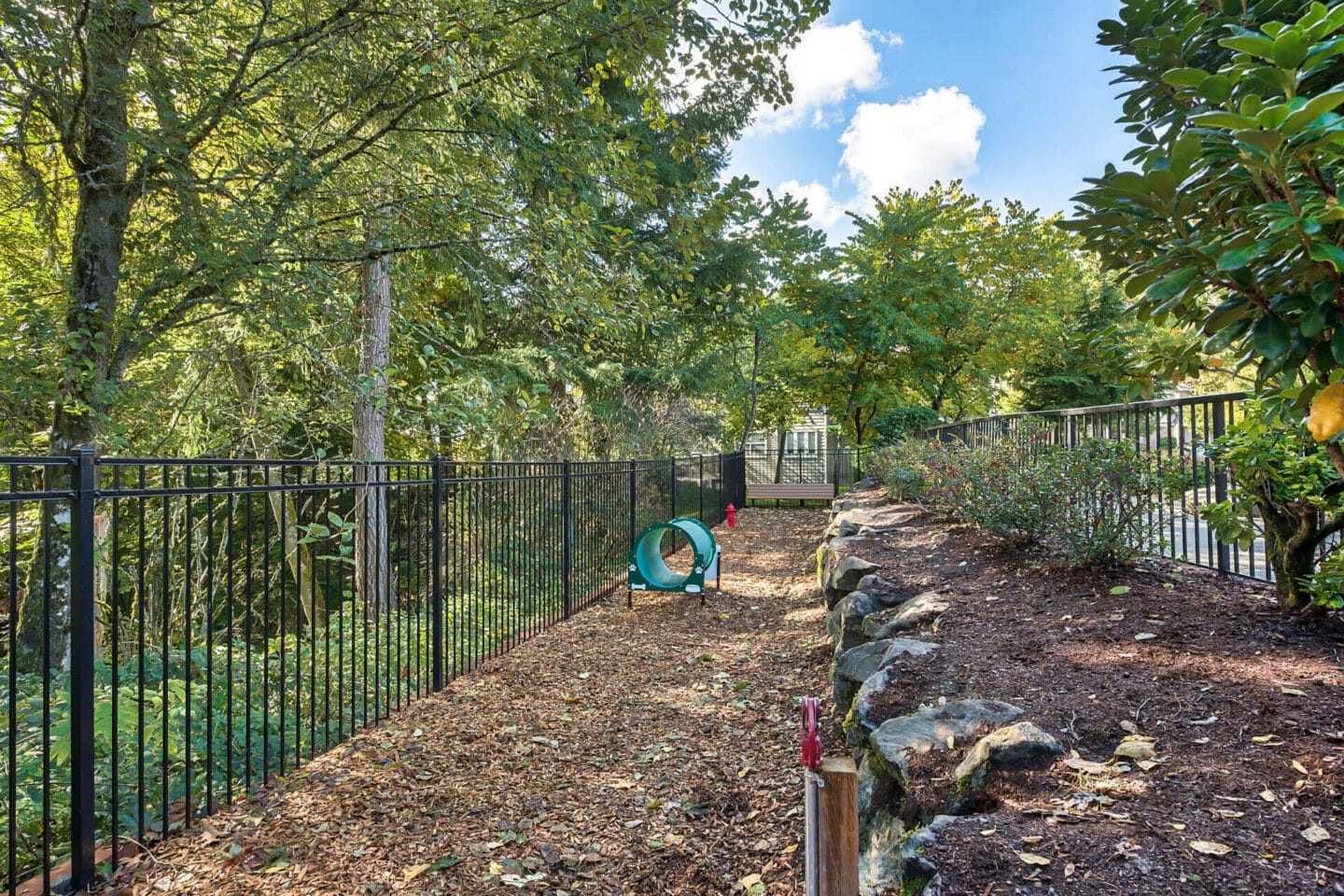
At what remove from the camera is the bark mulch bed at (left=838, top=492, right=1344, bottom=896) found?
156 centimetres

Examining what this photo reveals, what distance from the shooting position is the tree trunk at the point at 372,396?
512 centimetres

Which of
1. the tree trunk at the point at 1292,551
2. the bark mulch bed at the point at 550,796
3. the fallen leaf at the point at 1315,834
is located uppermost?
the tree trunk at the point at 1292,551

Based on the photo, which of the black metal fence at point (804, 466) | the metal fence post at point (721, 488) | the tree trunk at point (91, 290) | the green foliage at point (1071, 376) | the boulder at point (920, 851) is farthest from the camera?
the black metal fence at point (804, 466)

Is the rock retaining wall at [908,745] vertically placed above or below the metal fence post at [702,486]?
below

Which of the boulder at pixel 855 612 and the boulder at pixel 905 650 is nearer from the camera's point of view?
the boulder at pixel 905 650

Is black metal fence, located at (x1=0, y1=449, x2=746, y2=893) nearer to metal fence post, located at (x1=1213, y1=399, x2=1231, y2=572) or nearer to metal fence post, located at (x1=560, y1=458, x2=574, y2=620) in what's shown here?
metal fence post, located at (x1=560, y1=458, x2=574, y2=620)

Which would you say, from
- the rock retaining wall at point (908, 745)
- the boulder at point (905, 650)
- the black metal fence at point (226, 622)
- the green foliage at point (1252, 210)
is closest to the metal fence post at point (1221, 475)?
the rock retaining wall at point (908, 745)

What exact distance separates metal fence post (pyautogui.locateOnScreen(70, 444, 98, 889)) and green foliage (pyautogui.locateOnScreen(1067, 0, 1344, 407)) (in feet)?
11.0

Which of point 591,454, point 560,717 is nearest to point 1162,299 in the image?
point 560,717

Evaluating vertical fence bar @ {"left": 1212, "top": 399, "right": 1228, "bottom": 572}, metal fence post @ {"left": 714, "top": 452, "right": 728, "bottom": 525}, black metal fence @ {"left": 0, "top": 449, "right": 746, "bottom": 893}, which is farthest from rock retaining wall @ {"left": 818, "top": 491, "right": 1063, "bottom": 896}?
metal fence post @ {"left": 714, "top": 452, "right": 728, "bottom": 525}

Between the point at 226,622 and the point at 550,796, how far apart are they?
287 cm

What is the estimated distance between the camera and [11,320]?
4145mm

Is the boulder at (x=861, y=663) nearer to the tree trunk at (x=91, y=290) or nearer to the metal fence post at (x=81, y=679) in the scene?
the metal fence post at (x=81, y=679)

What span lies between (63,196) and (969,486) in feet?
26.7
